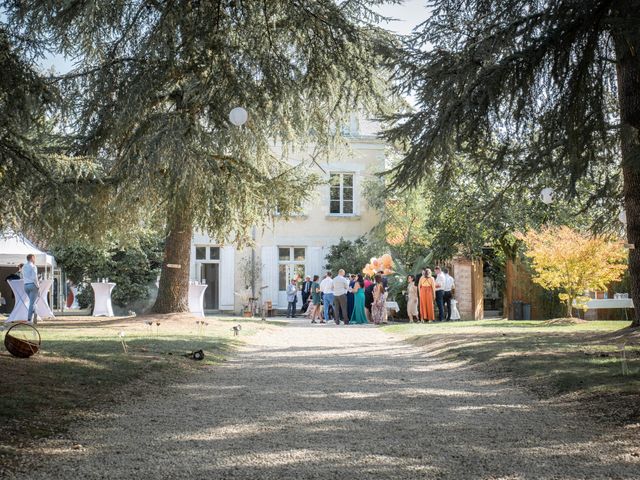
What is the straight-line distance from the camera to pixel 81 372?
7.75 metres

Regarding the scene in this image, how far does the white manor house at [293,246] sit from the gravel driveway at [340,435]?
23505 mm

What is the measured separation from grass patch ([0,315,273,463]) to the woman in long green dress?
814 cm

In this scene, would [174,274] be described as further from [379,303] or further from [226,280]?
[226,280]

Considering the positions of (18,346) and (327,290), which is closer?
(18,346)

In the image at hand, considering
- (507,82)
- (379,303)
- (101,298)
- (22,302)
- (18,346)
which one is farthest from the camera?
(101,298)

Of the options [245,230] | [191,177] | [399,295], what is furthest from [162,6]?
[399,295]

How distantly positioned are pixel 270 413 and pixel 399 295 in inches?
754

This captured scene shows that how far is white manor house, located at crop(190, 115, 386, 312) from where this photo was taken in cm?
3159

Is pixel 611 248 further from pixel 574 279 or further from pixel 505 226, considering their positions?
pixel 505 226

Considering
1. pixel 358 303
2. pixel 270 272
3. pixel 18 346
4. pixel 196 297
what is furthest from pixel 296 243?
pixel 18 346

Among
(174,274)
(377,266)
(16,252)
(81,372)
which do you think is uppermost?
(16,252)

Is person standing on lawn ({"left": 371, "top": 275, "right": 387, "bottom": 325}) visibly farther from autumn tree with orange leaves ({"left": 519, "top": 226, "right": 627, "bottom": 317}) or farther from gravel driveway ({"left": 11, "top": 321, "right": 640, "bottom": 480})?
gravel driveway ({"left": 11, "top": 321, "right": 640, "bottom": 480})

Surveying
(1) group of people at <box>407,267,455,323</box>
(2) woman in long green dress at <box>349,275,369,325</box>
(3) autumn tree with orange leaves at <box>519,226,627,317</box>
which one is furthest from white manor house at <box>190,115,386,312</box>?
(3) autumn tree with orange leaves at <box>519,226,627,317</box>

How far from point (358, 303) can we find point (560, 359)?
1341 centimetres
